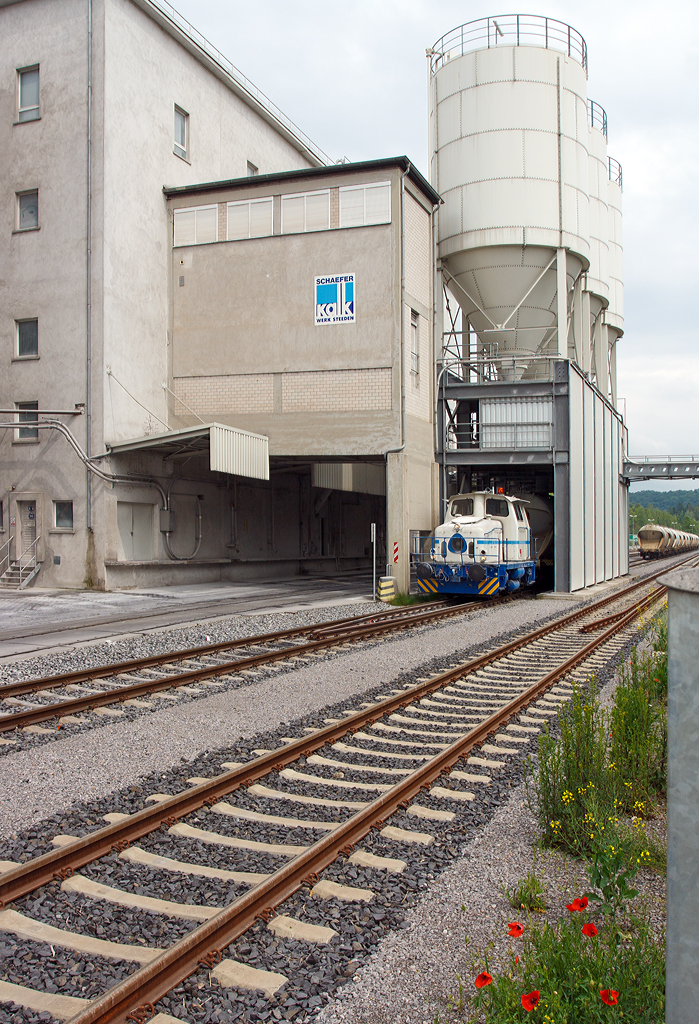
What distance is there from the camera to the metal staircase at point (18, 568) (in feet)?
76.6

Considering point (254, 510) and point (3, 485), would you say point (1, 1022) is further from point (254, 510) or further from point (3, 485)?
point (254, 510)

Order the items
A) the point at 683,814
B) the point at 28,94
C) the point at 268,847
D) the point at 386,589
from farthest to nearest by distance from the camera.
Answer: the point at 28,94 < the point at 386,589 < the point at 268,847 < the point at 683,814

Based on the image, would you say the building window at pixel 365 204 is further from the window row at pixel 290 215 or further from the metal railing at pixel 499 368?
the metal railing at pixel 499 368

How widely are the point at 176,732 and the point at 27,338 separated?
67.9 feet

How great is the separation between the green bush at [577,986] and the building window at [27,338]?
81.1 feet

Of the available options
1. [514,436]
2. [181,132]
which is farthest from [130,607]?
[181,132]

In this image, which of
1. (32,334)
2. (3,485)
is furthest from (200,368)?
(3,485)

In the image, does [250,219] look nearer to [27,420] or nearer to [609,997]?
[27,420]

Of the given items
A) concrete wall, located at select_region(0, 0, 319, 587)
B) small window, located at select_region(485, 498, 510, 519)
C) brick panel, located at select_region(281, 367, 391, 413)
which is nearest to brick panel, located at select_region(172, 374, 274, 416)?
brick panel, located at select_region(281, 367, 391, 413)

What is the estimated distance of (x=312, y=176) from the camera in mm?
23766

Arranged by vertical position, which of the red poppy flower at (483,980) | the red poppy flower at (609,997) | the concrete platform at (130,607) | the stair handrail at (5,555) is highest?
the stair handrail at (5,555)

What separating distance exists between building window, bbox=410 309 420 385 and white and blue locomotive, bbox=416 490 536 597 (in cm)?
447

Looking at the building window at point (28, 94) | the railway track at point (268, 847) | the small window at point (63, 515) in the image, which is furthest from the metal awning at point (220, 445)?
the railway track at point (268, 847)

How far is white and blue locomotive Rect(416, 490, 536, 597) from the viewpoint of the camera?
20844 millimetres
